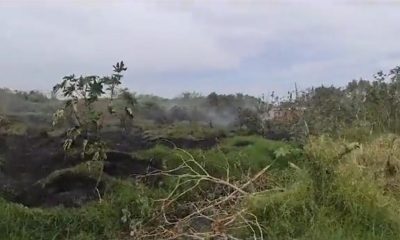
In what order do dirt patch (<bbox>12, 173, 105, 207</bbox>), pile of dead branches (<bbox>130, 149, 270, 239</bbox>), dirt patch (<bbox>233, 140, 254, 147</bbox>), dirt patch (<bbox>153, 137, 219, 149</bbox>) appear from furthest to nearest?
dirt patch (<bbox>233, 140, 254, 147</bbox>)
dirt patch (<bbox>153, 137, 219, 149</bbox>)
dirt patch (<bbox>12, 173, 105, 207</bbox>)
pile of dead branches (<bbox>130, 149, 270, 239</bbox>)

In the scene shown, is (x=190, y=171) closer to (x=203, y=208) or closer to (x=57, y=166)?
(x=203, y=208)

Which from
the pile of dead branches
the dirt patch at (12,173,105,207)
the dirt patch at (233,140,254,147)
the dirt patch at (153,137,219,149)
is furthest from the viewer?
the dirt patch at (233,140,254,147)

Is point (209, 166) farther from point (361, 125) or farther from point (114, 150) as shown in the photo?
point (361, 125)

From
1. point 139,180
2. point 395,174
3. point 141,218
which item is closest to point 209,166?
point 139,180

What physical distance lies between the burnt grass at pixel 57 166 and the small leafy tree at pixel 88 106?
20 cm

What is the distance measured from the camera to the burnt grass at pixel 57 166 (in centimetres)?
459

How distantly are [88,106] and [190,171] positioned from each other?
2.96ft

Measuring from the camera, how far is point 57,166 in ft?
16.6

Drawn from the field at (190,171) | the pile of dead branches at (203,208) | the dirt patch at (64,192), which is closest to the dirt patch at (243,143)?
the field at (190,171)

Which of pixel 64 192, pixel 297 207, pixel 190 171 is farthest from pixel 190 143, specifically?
pixel 297 207

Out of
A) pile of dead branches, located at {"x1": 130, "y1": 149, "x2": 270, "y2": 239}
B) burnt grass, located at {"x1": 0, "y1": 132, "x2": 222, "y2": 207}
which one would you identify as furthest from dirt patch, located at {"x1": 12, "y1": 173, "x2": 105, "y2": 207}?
pile of dead branches, located at {"x1": 130, "y1": 149, "x2": 270, "y2": 239}

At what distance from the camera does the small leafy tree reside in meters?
4.80

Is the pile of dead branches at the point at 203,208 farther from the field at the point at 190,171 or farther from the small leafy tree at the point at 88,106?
the small leafy tree at the point at 88,106

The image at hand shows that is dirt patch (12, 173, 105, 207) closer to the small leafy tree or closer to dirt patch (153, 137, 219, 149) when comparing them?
the small leafy tree
